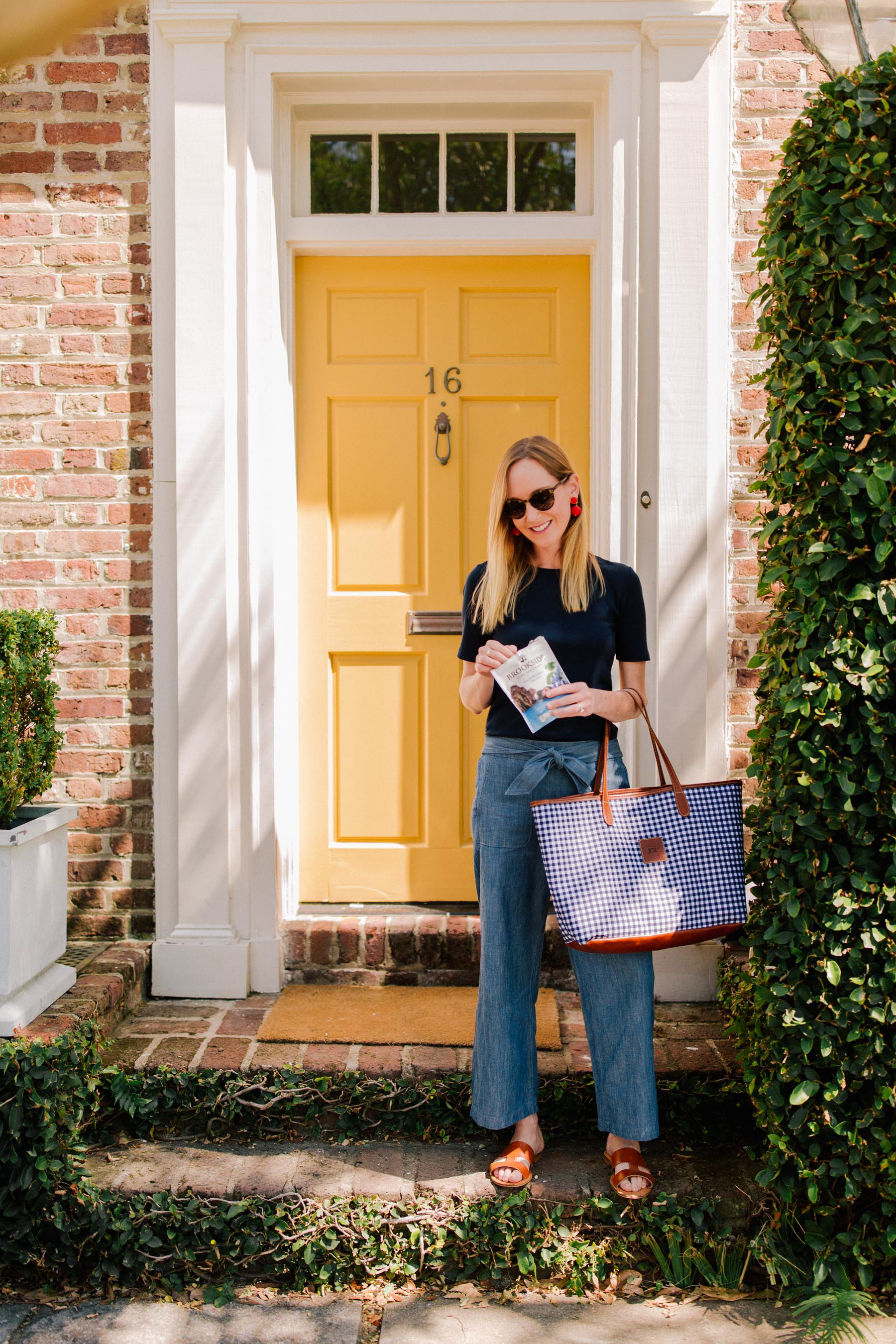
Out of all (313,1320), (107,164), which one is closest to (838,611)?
(313,1320)

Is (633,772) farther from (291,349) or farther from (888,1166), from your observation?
(291,349)

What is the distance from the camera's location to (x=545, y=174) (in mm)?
3635

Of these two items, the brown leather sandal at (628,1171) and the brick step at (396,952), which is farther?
the brick step at (396,952)

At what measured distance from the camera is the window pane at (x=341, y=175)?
143 inches

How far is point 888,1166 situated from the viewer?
213 cm

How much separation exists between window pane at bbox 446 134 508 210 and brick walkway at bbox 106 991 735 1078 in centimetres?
281

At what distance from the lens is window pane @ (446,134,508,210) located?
3.62 meters

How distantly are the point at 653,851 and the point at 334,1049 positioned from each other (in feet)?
4.14

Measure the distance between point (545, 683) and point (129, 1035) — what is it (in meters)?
1.82

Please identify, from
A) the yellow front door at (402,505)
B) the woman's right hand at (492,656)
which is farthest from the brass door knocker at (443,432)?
the woman's right hand at (492,656)

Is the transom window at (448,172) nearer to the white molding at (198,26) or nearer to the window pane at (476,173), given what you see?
the window pane at (476,173)

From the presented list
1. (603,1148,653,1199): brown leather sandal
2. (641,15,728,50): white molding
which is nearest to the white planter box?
(603,1148,653,1199): brown leather sandal

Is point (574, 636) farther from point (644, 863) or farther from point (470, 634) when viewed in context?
point (644, 863)

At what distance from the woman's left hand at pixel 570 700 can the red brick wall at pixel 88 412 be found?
178cm
